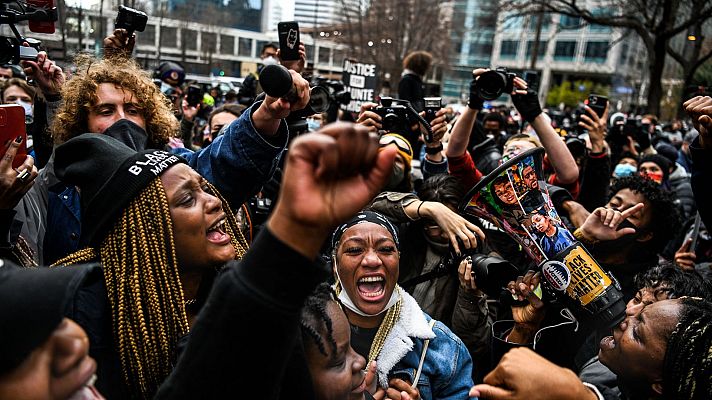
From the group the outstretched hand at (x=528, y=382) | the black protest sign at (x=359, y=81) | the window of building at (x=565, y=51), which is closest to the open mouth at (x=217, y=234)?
the outstretched hand at (x=528, y=382)

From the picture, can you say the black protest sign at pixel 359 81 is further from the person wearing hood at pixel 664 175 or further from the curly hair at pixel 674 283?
the curly hair at pixel 674 283

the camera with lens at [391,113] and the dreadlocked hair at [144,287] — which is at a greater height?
the camera with lens at [391,113]

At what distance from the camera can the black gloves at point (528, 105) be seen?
3.25 metres

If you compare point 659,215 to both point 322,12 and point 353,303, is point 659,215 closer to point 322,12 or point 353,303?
point 353,303

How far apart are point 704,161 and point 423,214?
4.39 ft

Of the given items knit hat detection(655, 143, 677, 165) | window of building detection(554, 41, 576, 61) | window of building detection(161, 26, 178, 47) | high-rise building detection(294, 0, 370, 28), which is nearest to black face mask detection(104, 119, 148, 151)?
knit hat detection(655, 143, 677, 165)

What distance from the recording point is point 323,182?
0.85 meters

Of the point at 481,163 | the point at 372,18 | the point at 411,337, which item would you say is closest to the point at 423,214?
the point at 411,337

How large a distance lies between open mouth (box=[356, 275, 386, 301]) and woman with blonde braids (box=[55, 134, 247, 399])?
0.63 m

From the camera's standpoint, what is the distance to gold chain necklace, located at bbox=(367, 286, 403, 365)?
205cm

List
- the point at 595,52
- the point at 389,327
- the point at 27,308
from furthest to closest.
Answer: the point at 595,52 < the point at 389,327 < the point at 27,308

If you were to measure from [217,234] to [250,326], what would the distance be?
969 millimetres

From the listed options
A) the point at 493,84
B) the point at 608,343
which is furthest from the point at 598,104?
the point at 608,343

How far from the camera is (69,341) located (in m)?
0.91
